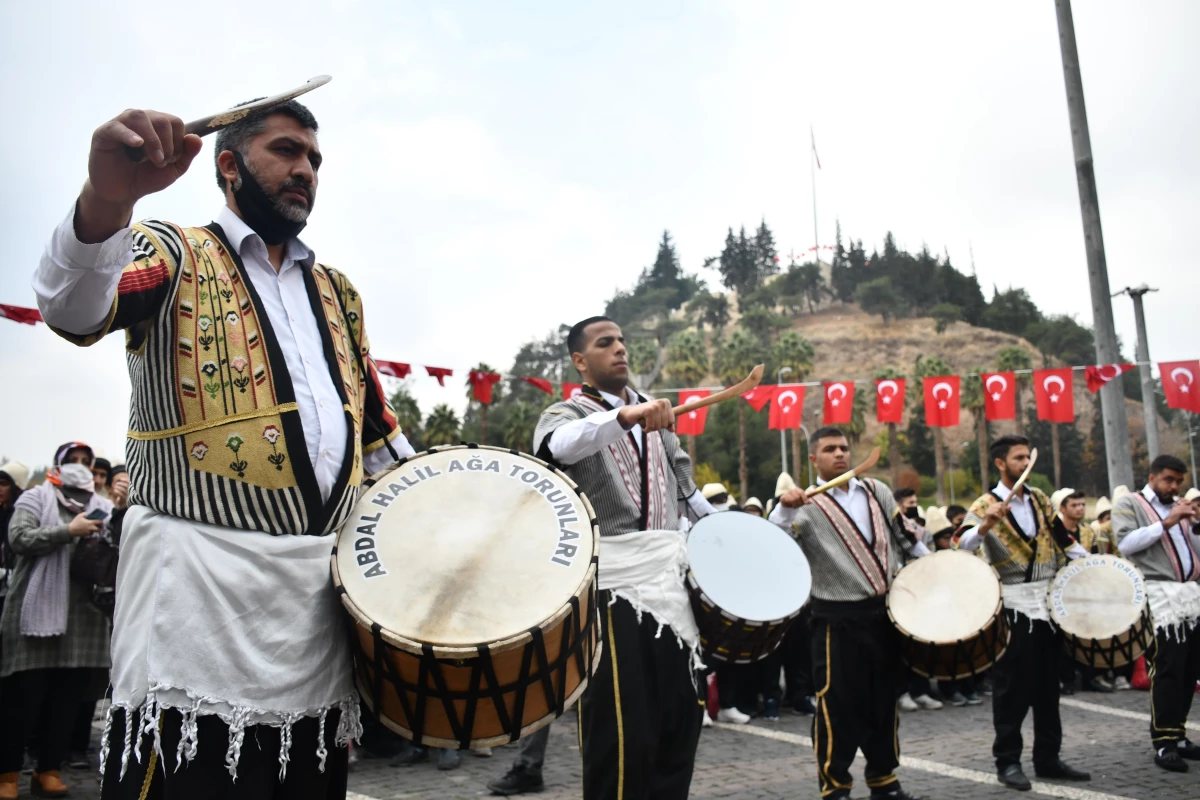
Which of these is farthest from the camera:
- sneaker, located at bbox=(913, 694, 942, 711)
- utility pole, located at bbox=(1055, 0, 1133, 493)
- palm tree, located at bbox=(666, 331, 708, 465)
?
palm tree, located at bbox=(666, 331, 708, 465)

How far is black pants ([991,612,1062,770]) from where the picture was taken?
6.34 metres

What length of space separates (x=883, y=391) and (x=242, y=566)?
16.6 m

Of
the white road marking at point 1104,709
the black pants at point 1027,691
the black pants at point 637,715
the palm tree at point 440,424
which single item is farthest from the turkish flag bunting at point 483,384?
the palm tree at point 440,424

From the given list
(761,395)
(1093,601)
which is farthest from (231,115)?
(761,395)

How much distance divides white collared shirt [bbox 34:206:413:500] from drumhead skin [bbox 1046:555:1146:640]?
5.44m

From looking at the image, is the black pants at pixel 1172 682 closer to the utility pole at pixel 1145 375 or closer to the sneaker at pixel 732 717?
the sneaker at pixel 732 717

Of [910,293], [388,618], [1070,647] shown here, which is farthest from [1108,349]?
[910,293]

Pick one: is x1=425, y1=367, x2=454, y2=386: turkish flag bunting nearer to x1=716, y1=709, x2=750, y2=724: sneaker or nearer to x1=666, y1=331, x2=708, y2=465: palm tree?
x1=716, y1=709, x2=750, y2=724: sneaker

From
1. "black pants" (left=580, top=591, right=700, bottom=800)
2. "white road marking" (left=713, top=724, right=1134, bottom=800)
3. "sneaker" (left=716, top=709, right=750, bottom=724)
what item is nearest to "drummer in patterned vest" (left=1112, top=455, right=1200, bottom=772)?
"white road marking" (left=713, top=724, right=1134, bottom=800)

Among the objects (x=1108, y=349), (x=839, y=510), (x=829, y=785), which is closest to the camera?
(x=829, y=785)

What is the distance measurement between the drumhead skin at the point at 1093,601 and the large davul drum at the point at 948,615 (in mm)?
899

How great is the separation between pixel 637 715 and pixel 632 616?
14.7 inches

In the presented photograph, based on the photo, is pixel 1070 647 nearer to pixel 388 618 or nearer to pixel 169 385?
pixel 388 618

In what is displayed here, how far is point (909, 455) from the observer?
250ft
